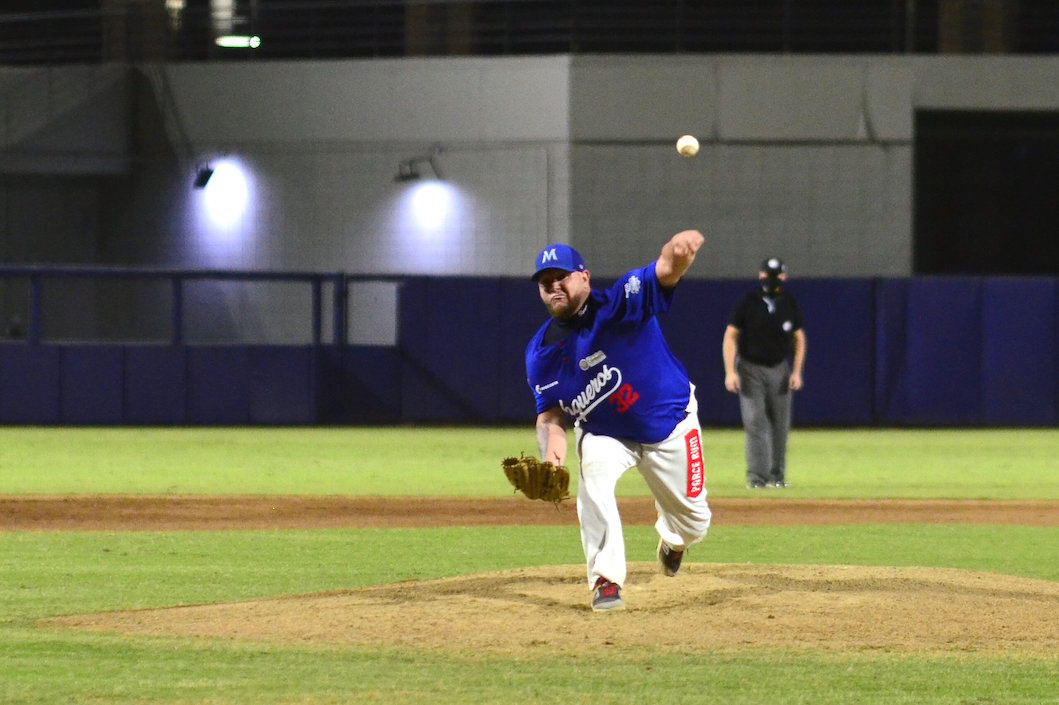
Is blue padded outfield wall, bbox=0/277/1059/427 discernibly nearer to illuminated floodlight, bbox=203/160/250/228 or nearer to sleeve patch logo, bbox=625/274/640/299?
illuminated floodlight, bbox=203/160/250/228

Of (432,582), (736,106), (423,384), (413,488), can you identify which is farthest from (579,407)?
(736,106)

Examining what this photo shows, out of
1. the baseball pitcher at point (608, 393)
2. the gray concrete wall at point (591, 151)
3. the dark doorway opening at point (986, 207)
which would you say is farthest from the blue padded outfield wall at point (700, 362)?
the baseball pitcher at point (608, 393)

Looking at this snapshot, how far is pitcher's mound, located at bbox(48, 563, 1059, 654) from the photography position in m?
6.84

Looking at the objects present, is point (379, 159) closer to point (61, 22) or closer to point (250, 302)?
point (250, 302)

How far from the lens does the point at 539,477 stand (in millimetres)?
7430

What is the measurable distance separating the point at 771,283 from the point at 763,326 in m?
0.42

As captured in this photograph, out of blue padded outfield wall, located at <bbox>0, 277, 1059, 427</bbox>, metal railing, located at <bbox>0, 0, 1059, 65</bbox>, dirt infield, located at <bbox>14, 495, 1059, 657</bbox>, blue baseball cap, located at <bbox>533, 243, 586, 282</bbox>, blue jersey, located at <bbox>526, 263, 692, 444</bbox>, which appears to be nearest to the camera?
dirt infield, located at <bbox>14, 495, 1059, 657</bbox>

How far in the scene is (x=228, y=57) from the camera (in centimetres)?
2892

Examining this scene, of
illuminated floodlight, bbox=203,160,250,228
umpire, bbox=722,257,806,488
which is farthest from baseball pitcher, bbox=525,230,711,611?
illuminated floodlight, bbox=203,160,250,228

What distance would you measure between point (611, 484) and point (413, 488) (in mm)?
7551

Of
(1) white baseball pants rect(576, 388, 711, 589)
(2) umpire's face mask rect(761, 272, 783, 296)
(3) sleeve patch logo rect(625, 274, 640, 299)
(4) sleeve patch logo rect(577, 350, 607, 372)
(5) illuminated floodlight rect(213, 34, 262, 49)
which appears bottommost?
(1) white baseball pants rect(576, 388, 711, 589)

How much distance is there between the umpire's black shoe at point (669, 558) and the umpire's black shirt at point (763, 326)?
6172mm

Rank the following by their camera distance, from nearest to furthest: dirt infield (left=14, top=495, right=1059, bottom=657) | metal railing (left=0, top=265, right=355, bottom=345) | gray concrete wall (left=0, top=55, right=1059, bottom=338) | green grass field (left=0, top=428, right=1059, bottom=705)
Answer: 1. green grass field (left=0, top=428, right=1059, bottom=705)
2. dirt infield (left=14, top=495, right=1059, bottom=657)
3. metal railing (left=0, top=265, right=355, bottom=345)
4. gray concrete wall (left=0, top=55, right=1059, bottom=338)

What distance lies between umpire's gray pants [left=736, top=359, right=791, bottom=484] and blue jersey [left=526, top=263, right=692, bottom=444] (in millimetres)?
6656
